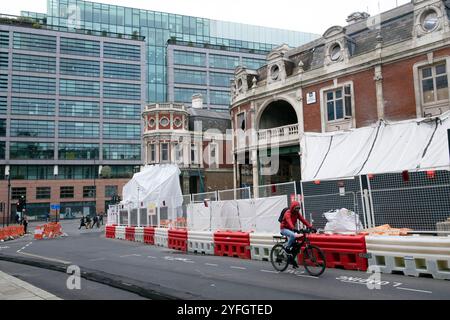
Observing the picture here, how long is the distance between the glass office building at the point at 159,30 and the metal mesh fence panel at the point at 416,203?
220 ft

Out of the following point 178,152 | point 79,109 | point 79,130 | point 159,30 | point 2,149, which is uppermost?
point 159,30

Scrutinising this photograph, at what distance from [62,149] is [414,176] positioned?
65.1 m

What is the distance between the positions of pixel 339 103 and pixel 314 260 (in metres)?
17.3

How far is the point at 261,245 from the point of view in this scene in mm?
13367

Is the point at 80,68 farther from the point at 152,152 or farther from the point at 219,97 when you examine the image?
the point at 152,152

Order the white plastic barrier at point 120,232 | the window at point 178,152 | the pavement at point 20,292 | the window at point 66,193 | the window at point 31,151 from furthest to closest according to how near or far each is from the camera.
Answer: the window at point 66,193 < the window at point 31,151 < the window at point 178,152 < the white plastic barrier at point 120,232 < the pavement at point 20,292

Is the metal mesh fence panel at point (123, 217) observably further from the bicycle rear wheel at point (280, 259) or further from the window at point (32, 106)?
the window at point (32, 106)

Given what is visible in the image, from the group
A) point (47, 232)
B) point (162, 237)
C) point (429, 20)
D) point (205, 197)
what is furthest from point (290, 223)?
point (47, 232)

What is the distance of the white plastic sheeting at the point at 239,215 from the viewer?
569 inches

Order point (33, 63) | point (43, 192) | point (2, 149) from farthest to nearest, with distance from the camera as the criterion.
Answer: point (33, 63) < point (43, 192) < point (2, 149)

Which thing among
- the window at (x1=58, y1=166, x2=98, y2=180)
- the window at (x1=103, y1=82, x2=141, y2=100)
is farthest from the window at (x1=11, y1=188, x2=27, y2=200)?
the window at (x1=103, y1=82, x2=141, y2=100)

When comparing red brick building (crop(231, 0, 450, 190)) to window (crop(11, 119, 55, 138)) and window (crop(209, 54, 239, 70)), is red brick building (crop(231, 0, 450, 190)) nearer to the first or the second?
window (crop(11, 119, 55, 138))

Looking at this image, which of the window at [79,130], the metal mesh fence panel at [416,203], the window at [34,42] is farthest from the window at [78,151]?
the metal mesh fence panel at [416,203]

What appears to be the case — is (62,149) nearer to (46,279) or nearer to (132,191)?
(132,191)
